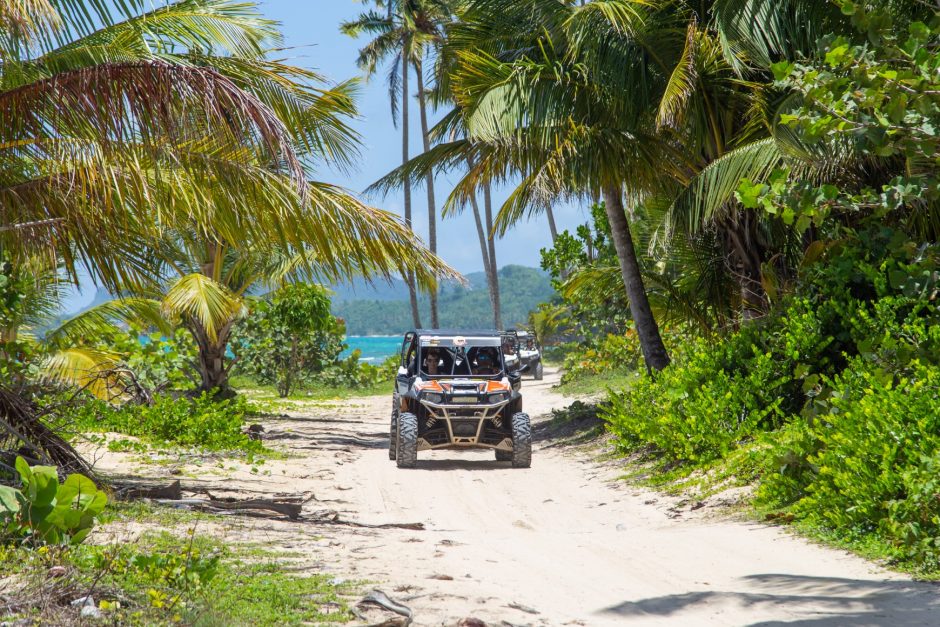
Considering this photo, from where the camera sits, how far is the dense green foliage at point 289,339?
2428 cm

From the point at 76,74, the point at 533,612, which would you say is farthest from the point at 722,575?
the point at 76,74

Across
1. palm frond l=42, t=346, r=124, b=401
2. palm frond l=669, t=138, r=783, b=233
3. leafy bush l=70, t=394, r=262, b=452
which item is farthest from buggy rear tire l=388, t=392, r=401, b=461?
palm frond l=669, t=138, r=783, b=233

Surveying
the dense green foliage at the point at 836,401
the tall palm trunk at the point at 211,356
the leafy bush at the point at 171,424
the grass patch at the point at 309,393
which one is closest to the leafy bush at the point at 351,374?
the grass patch at the point at 309,393

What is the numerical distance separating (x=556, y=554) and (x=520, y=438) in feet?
16.9

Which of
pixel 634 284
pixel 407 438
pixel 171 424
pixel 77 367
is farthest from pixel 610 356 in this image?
pixel 77 367

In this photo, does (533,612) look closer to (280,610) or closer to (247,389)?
(280,610)

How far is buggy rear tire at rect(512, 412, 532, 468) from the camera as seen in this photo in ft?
37.6

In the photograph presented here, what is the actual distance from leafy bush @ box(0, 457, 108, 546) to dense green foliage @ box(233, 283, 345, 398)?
648 inches

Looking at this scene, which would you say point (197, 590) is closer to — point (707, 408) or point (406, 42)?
point (707, 408)

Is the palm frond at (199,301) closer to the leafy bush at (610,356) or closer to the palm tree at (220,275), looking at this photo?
the palm tree at (220,275)

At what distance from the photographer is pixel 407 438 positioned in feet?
37.2

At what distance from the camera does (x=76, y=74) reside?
6410mm

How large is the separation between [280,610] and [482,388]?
7.02 m

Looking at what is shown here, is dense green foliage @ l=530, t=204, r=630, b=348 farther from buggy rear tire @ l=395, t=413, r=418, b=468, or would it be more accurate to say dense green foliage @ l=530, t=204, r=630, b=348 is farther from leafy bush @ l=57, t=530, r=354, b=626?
leafy bush @ l=57, t=530, r=354, b=626
